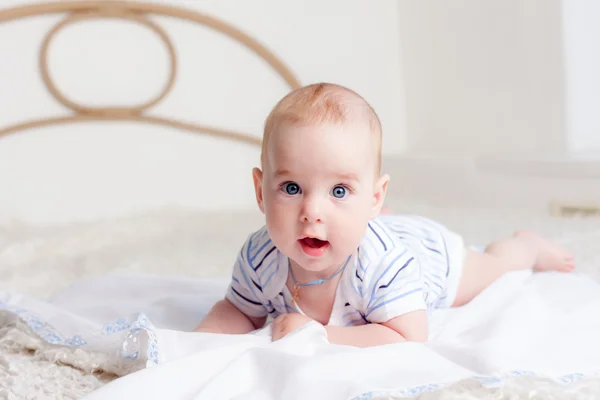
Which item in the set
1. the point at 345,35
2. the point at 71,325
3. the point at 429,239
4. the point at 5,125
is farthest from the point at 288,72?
the point at 71,325

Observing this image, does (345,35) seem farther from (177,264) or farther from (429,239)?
(429,239)

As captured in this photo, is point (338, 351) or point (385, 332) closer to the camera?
point (338, 351)

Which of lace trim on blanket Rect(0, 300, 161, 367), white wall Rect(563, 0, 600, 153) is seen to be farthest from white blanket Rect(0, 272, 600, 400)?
white wall Rect(563, 0, 600, 153)

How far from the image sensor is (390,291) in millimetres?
1154

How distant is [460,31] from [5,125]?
1.63 m

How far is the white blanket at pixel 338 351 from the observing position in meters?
0.92

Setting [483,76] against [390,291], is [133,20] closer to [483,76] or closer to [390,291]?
[483,76]

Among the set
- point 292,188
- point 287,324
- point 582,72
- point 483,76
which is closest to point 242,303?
point 287,324

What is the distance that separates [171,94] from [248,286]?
1.72 m

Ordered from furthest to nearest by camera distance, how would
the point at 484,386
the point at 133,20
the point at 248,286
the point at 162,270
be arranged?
the point at 133,20, the point at 162,270, the point at 248,286, the point at 484,386

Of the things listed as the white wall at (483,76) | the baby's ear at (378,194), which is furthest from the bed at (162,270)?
the white wall at (483,76)

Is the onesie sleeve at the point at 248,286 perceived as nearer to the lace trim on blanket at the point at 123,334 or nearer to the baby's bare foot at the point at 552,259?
the lace trim on blanket at the point at 123,334

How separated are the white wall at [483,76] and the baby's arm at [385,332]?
160cm

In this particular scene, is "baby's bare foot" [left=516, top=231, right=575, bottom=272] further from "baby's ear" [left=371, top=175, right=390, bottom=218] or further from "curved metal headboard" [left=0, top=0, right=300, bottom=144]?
"curved metal headboard" [left=0, top=0, right=300, bottom=144]
